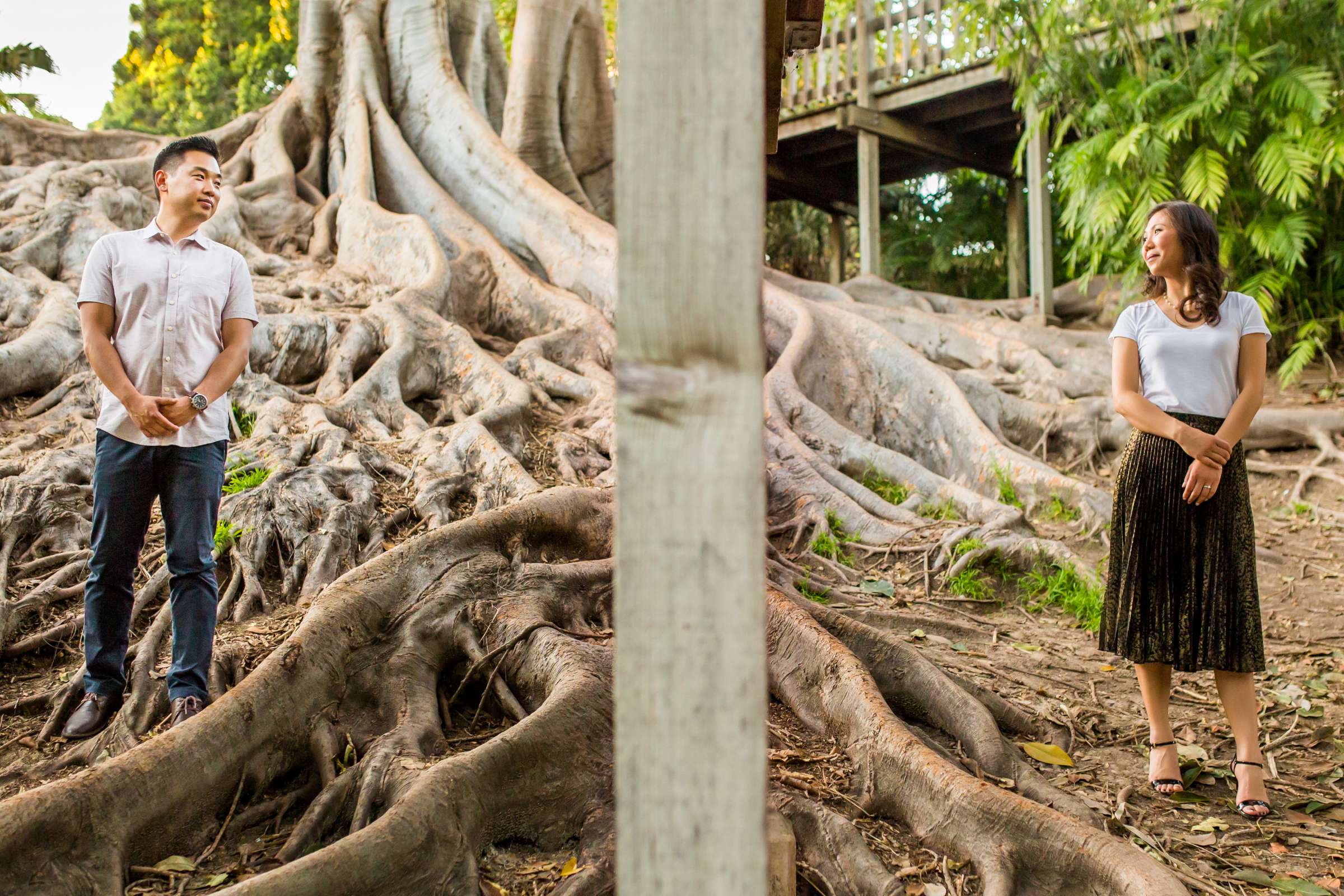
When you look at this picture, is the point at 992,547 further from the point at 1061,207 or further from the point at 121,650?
the point at 1061,207

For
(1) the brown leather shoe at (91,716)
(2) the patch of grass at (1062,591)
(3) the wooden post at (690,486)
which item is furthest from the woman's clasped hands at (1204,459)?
(1) the brown leather shoe at (91,716)

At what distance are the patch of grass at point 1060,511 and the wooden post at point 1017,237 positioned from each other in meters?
7.99

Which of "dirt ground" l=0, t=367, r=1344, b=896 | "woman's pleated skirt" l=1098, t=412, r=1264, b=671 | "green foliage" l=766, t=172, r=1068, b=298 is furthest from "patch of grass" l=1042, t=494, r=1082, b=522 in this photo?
"green foliage" l=766, t=172, r=1068, b=298

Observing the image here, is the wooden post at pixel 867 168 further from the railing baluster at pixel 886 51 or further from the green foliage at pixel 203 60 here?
the green foliage at pixel 203 60

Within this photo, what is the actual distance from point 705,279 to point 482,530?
2.55 meters

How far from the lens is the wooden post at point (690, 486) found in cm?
105

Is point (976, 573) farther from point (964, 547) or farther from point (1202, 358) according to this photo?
point (1202, 358)

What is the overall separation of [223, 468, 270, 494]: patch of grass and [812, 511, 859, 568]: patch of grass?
2.57 metres

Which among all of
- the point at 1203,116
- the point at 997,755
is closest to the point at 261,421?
the point at 997,755

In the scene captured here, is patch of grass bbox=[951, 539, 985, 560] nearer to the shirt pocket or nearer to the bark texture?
the bark texture

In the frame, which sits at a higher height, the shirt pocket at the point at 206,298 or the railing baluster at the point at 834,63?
the railing baluster at the point at 834,63

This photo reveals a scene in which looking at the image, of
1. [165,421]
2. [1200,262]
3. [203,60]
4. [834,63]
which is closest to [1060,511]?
[1200,262]

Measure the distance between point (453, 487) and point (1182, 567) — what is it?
2793mm

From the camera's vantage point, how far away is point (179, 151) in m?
2.79
